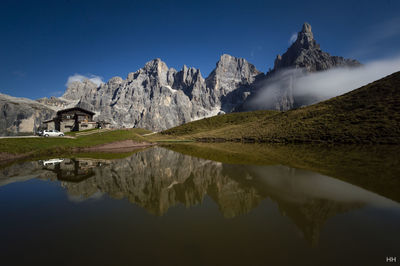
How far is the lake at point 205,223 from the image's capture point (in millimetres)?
4688

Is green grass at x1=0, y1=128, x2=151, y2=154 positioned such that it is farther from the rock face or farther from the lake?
the rock face

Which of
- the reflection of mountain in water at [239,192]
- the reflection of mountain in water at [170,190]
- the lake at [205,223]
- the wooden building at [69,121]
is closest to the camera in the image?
the lake at [205,223]

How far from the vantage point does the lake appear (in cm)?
469

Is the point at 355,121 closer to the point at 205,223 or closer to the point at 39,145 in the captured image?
the point at 205,223

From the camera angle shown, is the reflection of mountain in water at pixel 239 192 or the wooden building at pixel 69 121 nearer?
the reflection of mountain in water at pixel 239 192

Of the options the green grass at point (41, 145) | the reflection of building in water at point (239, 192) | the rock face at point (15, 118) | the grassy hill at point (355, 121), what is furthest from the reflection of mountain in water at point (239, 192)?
the rock face at point (15, 118)

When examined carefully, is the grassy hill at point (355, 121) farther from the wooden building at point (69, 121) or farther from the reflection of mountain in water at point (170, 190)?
the wooden building at point (69, 121)

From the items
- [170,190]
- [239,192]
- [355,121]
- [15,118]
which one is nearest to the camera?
[239,192]

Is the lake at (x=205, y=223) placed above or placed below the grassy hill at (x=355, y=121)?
below

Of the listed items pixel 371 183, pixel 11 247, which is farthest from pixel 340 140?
pixel 11 247

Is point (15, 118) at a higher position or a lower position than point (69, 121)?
higher

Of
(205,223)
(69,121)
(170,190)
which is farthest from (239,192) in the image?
(69,121)

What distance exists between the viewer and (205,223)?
21.6 feet

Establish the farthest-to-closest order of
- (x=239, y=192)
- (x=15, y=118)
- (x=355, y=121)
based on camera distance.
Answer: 1. (x=15, y=118)
2. (x=355, y=121)
3. (x=239, y=192)
